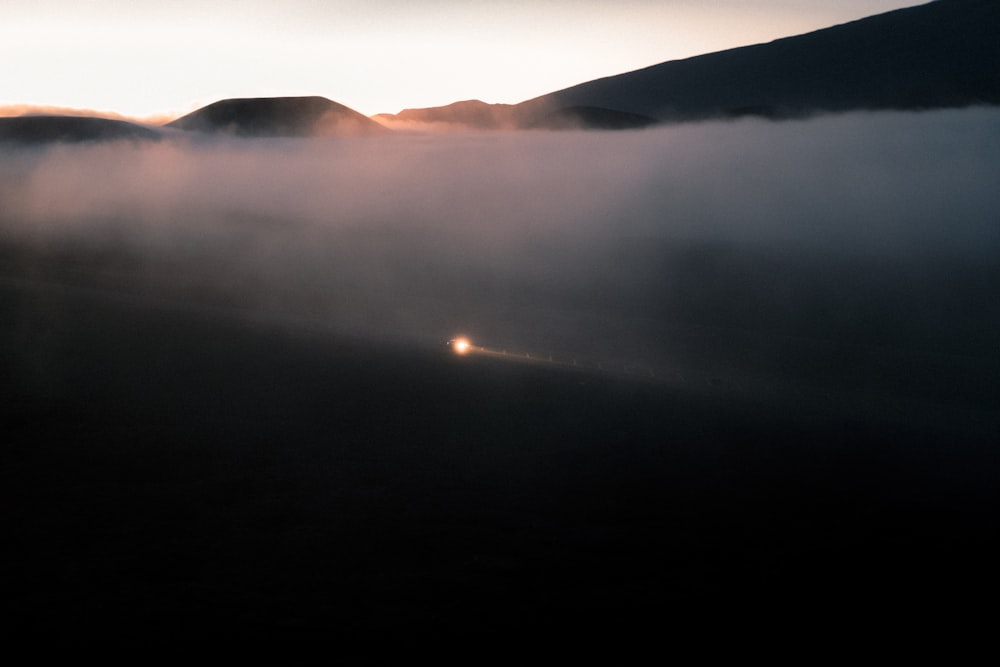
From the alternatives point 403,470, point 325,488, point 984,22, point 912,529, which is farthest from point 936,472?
point 984,22

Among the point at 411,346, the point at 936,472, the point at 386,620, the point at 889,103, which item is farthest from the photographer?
the point at 889,103

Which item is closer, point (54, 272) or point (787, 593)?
point (787, 593)

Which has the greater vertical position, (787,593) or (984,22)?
(984,22)

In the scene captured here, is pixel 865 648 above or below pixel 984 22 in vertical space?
below

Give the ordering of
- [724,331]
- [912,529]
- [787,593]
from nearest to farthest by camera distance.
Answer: [787,593] < [912,529] < [724,331]

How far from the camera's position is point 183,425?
10.1 m

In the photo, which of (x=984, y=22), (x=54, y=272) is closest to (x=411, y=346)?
(x=54, y=272)

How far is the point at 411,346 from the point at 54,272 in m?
10.7

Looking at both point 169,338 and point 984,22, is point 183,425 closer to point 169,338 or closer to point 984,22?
point 169,338

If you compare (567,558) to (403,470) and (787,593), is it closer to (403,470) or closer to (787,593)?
(787,593)

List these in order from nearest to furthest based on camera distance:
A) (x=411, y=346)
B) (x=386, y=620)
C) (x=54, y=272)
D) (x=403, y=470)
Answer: (x=386, y=620) → (x=403, y=470) → (x=411, y=346) → (x=54, y=272)

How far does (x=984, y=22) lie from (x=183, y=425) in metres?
73.2

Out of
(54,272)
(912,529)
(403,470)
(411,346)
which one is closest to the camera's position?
(912,529)

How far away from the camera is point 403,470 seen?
911 centimetres
